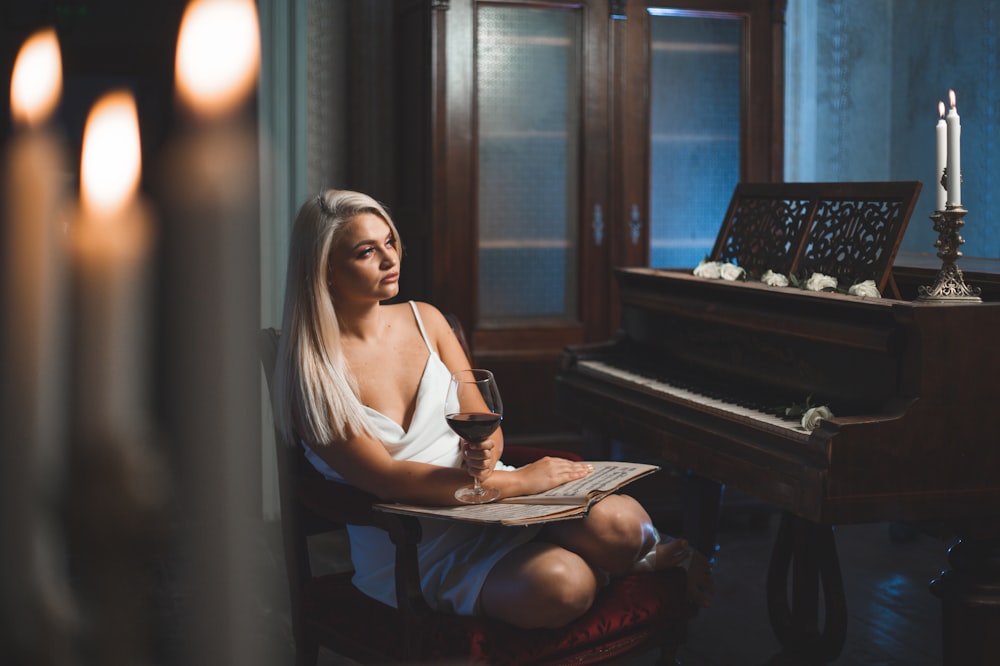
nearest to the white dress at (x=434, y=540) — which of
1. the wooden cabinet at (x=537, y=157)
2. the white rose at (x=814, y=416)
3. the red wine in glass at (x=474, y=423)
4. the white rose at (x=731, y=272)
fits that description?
the red wine in glass at (x=474, y=423)

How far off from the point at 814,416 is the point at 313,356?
104cm

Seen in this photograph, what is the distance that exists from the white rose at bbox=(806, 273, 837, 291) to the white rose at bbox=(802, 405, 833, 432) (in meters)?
0.39

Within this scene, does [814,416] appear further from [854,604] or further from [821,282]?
[854,604]

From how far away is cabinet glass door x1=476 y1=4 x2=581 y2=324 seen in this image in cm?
412

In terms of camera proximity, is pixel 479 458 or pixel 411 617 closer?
pixel 479 458

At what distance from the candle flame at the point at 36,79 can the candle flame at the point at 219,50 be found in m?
0.03

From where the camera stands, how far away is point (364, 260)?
2.03 meters

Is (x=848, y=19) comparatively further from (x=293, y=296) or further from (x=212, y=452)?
(x=212, y=452)

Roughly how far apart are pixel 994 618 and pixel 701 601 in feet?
1.90

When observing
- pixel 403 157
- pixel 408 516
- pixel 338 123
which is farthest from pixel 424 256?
pixel 408 516

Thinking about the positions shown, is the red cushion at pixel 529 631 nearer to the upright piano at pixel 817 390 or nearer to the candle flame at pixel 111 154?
the upright piano at pixel 817 390

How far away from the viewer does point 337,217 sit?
2.02 m

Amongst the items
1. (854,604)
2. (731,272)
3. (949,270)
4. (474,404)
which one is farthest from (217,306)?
(854,604)

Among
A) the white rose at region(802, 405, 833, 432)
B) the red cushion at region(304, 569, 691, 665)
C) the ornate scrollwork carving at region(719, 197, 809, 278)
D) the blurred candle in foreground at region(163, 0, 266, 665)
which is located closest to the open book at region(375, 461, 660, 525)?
the red cushion at region(304, 569, 691, 665)
